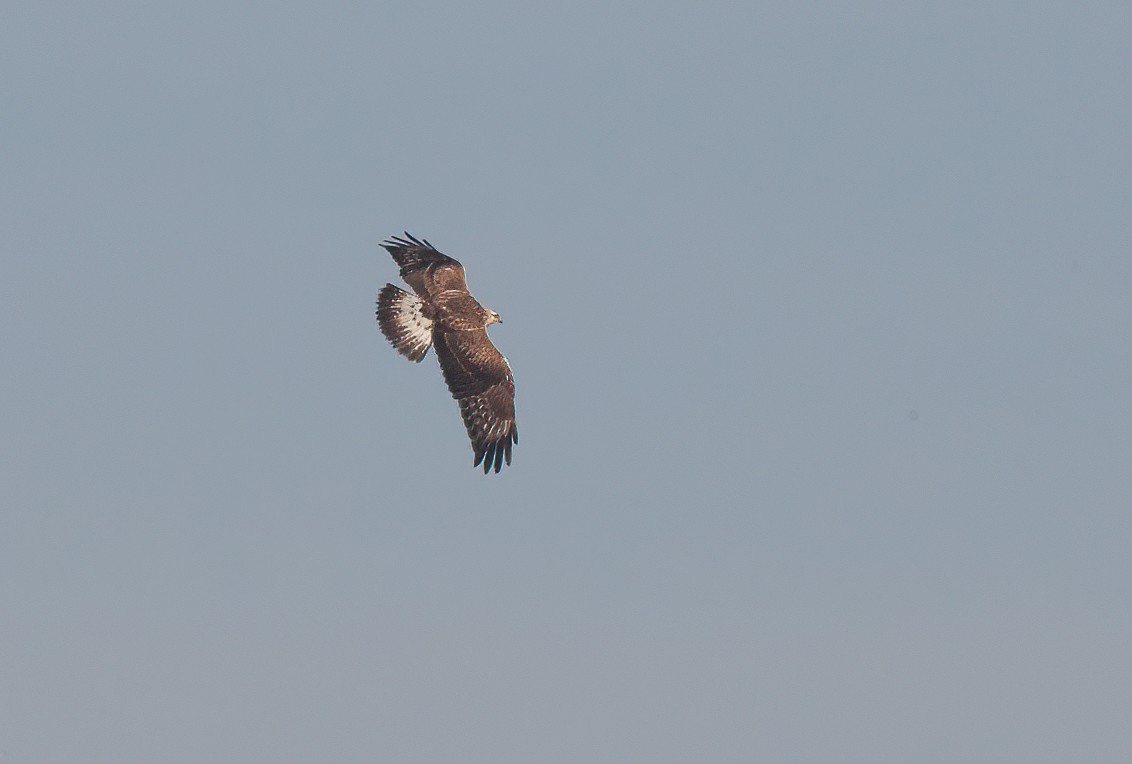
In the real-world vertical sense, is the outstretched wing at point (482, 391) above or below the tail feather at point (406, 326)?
below

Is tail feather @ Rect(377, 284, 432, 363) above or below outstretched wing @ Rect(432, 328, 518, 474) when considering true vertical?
above

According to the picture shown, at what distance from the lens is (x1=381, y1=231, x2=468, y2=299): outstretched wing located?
47.4 meters

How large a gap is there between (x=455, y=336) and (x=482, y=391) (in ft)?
5.16

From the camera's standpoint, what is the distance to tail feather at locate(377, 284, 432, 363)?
47.1 m

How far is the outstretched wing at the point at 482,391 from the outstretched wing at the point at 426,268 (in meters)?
1.39

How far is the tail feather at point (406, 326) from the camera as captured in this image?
155 feet

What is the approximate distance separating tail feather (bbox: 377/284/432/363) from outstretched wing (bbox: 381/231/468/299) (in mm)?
370

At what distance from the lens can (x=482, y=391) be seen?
45.8m

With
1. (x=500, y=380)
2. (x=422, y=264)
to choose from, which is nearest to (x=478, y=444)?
(x=500, y=380)

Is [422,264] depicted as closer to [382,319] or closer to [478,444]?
[382,319]

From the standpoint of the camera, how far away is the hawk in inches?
1796

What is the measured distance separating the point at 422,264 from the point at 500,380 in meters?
3.87

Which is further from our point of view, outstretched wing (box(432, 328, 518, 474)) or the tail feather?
the tail feather

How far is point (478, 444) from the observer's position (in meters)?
45.4
